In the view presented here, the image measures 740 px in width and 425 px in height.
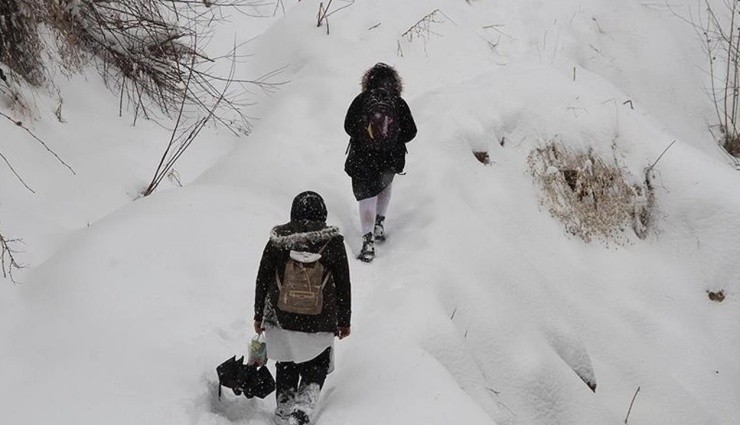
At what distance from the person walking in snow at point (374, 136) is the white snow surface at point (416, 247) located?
1.41 ft

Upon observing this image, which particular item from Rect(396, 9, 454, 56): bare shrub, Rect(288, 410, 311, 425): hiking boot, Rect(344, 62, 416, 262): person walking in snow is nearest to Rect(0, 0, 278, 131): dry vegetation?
Rect(396, 9, 454, 56): bare shrub

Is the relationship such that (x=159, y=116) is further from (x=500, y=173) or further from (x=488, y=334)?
(x=488, y=334)

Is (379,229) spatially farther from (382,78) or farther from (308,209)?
(308,209)

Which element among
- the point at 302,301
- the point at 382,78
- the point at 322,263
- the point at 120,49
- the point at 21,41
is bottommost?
the point at 302,301

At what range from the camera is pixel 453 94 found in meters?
7.23

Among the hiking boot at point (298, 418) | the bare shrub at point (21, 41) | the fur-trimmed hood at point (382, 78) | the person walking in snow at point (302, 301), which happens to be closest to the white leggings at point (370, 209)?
the fur-trimmed hood at point (382, 78)

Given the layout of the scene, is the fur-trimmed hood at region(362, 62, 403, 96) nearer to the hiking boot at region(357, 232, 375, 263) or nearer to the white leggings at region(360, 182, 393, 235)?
the white leggings at region(360, 182, 393, 235)

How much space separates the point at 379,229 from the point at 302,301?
234cm

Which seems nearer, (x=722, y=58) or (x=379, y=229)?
(x=379, y=229)

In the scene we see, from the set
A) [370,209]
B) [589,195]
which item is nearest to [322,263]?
[370,209]

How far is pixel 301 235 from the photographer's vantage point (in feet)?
10.9

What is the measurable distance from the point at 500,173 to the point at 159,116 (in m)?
3.82

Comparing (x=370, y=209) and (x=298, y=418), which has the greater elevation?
(x=370, y=209)

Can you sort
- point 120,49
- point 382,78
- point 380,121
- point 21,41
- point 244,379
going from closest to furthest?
point 244,379
point 380,121
point 382,78
point 21,41
point 120,49
